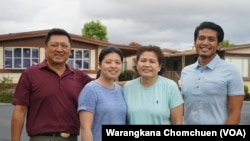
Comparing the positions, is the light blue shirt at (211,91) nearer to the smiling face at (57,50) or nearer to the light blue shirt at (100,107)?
the light blue shirt at (100,107)

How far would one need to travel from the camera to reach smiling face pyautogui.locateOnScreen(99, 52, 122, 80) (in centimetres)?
400

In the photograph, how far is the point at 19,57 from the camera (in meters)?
29.5

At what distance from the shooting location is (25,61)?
1166 inches

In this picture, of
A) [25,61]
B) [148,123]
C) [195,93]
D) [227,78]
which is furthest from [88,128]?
[25,61]

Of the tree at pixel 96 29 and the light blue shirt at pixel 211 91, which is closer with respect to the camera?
the light blue shirt at pixel 211 91

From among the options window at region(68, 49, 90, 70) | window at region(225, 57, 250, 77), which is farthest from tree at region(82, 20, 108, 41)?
window at region(225, 57, 250, 77)

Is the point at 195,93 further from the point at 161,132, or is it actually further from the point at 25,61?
the point at 25,61

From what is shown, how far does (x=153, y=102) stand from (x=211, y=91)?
2.13 ft

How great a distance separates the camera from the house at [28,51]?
95.1 ft

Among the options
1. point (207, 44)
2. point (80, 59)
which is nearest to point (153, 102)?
point (207, 44)

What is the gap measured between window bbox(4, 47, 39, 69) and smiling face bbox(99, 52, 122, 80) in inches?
1033

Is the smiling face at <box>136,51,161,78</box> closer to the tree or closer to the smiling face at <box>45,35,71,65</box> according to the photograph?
the smiling face at <box>45,35,71,65</box>

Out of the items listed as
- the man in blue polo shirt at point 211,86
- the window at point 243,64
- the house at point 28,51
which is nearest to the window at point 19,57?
the house at point 28,51

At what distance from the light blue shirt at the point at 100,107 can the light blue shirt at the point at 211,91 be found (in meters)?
0.82
